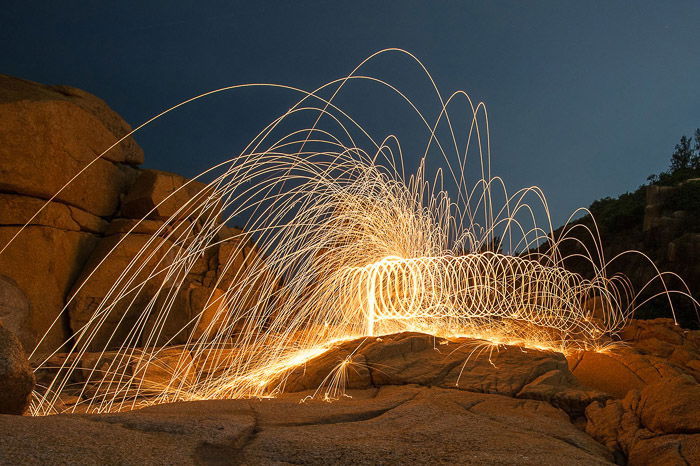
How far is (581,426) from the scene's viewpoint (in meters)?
4.80

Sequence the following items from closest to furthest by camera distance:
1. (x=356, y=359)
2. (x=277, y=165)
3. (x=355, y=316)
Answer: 1. (x=356, y=359)
2. (x=277, y=165)
3. (x=355, y=316)

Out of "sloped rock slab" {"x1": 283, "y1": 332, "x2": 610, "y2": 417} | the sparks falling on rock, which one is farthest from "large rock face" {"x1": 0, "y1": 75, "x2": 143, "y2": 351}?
"sloped rock slab" {"x1": 283, "y1": 332, "x2": 610, "y2": 417}

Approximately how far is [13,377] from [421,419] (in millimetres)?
2772

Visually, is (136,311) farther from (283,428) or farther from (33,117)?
(283,428)

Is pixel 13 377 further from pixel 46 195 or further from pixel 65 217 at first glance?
pixel 65 217

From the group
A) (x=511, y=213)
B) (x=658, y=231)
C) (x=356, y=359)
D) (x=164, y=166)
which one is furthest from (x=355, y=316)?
(x=164, y=166)

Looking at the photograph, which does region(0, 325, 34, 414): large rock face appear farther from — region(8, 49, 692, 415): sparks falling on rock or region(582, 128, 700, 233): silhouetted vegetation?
region(582, 128, 700, 233): silhouetted vegetation

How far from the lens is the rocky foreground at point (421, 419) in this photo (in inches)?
102

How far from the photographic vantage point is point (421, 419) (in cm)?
385

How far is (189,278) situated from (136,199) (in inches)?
91.8

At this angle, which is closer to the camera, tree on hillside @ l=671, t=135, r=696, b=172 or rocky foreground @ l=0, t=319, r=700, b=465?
rocky foreground @ l=0, t=319, r=700, b=465

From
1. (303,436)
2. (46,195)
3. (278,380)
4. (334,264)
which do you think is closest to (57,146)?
(46,195)

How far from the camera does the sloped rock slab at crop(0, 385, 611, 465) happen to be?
2.37 meters

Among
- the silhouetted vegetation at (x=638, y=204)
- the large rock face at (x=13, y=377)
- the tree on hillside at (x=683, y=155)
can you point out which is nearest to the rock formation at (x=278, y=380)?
the large rock face at (x=13, y=377)
